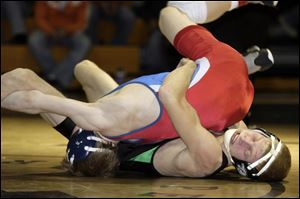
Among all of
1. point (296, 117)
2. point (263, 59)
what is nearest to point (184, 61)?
point (263, 59)

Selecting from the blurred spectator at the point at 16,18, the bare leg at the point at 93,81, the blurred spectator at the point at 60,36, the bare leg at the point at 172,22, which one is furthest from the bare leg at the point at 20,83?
the blurred spectator at the point at 16,18

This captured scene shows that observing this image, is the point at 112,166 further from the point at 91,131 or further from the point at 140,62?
the point at 140,62

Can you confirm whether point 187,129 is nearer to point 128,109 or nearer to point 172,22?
point 128,109

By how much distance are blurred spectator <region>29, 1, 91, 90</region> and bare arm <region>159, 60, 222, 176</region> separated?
3571mm

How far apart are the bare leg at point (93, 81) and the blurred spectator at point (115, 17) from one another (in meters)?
3.27

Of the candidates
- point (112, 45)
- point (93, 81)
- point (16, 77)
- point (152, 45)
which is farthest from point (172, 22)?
point (112, 45)

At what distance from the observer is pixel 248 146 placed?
2949 mm

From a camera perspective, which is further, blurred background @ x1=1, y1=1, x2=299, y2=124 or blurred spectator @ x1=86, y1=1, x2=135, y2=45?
blurred spectator @ x1=86, y1=1, x2=135, y2=45

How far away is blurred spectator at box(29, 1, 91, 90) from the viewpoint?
6.40m

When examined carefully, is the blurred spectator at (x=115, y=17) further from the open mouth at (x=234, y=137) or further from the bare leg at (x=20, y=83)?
the open mouth at (x=234, y=137)

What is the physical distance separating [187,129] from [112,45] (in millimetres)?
4345

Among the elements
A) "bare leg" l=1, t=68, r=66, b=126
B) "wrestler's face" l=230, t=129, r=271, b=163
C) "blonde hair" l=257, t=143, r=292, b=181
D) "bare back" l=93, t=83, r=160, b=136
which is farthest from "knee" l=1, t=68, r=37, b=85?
"blonde hair" l=257, t=143, r=292, b=181

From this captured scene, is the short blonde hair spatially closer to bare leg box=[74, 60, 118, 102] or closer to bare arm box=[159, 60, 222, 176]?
bare arm box=[159, 60, 222, 176]

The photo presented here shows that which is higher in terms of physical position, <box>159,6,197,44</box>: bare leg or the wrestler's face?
<box>159,6,197,44</box>: bare leg
